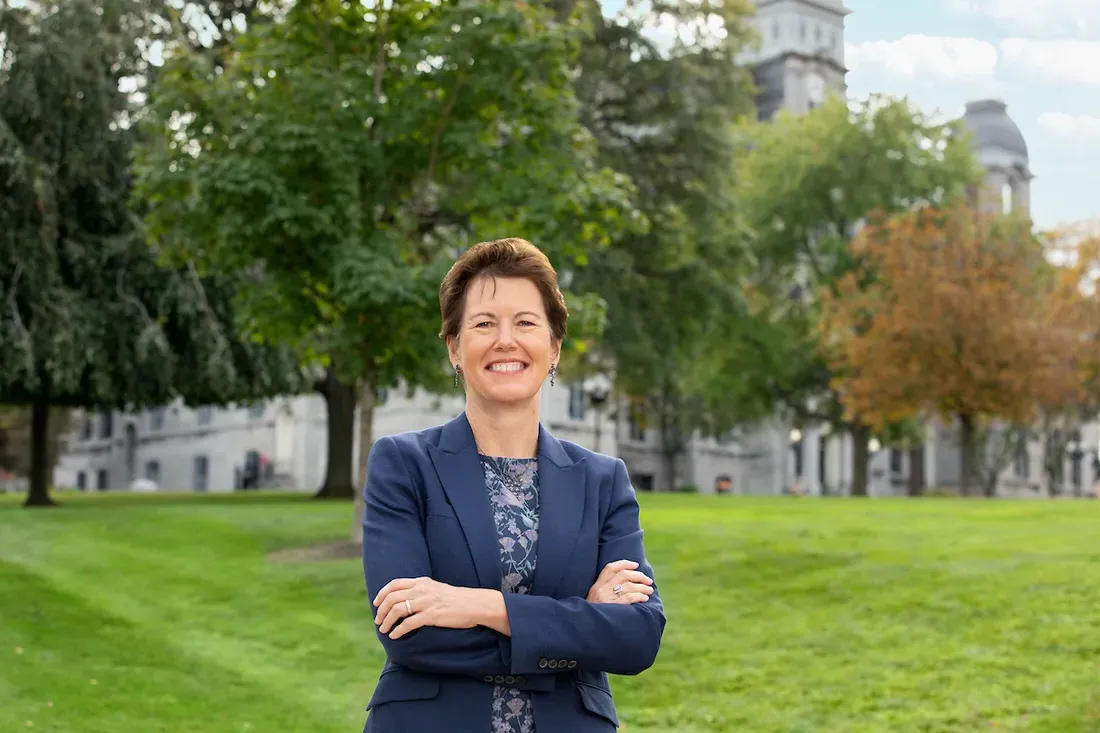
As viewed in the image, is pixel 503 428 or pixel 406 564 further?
pixel 503 428

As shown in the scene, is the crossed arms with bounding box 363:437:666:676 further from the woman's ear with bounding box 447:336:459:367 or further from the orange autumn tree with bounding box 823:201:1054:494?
the orange autumn tree with bounding box 823:201:1054:494

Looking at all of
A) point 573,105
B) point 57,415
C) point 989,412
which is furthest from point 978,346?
point 57,415

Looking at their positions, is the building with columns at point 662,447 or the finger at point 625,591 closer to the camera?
the finger at point 625,591

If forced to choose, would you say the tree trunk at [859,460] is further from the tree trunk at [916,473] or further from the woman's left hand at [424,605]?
the woman's left hand at [424,605]

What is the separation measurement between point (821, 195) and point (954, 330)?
1187 centimetres

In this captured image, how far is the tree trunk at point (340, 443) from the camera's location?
110 feet

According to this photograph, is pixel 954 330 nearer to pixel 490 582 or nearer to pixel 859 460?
pixel 859 460

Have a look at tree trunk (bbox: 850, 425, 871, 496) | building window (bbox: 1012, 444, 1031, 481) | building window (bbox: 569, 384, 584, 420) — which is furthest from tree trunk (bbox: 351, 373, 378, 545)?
building window (bbox: 1012, 444, 1031, 481)

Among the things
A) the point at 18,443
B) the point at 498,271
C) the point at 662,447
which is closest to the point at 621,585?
the point at 498,271

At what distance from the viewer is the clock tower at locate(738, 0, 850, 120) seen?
266 feet

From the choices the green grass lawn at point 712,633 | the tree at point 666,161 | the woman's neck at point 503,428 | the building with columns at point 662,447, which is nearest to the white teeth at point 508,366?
the woman's neck at point 503,428

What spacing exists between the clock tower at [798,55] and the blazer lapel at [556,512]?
256ft

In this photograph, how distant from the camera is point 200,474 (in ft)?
222

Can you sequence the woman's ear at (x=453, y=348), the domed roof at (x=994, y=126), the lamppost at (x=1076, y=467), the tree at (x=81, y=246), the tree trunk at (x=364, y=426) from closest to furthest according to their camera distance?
the woman's ear at (x=453, y=348)
the tree trunk at (x=364, y=426)
the tree at (x=81, y=246)
the domed roof at (x=994, y=126)
the lamppost at (x=1076, y=467)
